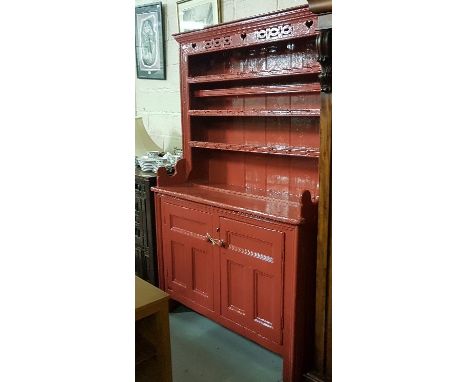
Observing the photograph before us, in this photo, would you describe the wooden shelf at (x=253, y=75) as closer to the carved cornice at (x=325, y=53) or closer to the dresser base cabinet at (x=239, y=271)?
the carved cornice at (x=325, y=53)

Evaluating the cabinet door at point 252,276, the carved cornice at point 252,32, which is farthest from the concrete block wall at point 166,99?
the cabinet door at point 252,276

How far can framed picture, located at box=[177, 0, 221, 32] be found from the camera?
111 inches

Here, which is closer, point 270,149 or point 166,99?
point 270,149

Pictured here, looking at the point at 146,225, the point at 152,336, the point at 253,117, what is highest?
the point at 253,117

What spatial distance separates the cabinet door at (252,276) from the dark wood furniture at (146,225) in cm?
71

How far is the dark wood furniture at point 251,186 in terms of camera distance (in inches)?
75.9

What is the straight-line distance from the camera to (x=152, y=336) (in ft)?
4.91

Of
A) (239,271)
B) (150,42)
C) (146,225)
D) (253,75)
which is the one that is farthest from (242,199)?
(150,42)

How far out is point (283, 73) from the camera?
1999 millimetres

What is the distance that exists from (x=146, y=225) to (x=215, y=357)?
0.99m

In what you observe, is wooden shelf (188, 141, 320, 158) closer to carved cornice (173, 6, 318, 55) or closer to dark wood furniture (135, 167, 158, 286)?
dark wood furniture (135, 167, 158, 286)

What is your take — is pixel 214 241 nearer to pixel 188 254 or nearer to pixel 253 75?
pixel 188 254

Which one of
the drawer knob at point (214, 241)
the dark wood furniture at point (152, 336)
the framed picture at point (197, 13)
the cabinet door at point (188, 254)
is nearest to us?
the dark wood furniture at point (152, 336)
